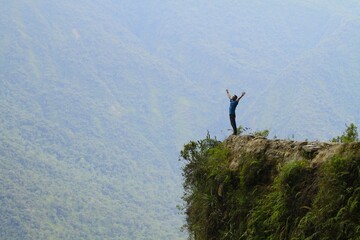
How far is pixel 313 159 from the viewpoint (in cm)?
1052

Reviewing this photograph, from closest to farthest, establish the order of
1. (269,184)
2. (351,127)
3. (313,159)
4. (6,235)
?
1. (313,159)
2. (269,184)
3. (351,127)
4. (6,235)

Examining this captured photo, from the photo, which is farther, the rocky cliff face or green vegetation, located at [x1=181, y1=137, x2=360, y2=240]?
the rocky cliff face

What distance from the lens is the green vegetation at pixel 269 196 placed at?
9.39 m

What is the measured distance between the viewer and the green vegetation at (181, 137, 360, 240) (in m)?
9.39

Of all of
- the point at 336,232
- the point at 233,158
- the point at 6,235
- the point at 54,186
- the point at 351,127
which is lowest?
the point at 336,232

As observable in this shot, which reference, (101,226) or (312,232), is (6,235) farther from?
(312,232)

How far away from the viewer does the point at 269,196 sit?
11047 millimetres

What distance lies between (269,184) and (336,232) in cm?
258

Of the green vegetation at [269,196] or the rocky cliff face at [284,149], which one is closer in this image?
the green vegetation at [269,196]

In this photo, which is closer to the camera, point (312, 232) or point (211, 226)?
point (312, 232)

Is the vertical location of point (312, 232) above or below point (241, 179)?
below

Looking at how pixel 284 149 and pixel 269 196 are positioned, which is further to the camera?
pixel 284 149

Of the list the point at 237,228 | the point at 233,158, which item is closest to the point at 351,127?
the point at 233,158

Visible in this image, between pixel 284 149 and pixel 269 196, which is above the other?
pixel 284 149
